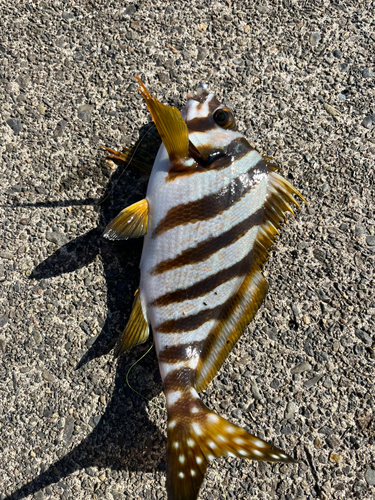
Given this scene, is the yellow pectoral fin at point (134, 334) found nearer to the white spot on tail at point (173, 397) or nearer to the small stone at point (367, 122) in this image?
the white spot on tail at point (173, 397)

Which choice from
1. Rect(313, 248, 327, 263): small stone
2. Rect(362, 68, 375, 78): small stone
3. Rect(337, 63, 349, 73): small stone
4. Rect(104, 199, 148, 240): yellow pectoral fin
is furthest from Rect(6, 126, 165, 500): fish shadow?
Rect(362, 68, 375, 78): small stone

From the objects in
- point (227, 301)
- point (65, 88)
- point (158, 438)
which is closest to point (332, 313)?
point (227, 301)

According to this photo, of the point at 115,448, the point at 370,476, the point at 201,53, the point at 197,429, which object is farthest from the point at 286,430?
the point at 201,53

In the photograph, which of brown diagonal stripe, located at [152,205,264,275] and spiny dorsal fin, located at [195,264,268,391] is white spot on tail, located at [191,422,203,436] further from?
brown diagonal stripe, located at [152,205,264,275]

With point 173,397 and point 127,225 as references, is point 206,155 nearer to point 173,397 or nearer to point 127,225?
point 127,225

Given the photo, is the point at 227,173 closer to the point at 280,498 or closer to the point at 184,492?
the point at 184,492

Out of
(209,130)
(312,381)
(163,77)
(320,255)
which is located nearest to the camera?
(209,130)
